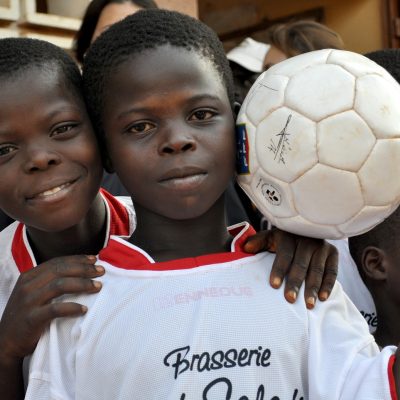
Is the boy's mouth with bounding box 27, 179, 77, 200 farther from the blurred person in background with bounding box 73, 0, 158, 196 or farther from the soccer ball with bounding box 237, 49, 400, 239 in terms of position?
the blurred person in background with bounding box 73, 0, 158, 196

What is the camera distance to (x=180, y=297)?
4.81ft

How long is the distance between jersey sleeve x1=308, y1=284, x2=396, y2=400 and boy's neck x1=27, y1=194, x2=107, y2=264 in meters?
0.75

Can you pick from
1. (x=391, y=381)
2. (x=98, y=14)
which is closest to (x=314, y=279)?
(x=391, y=381)

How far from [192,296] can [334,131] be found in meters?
→ 0.46

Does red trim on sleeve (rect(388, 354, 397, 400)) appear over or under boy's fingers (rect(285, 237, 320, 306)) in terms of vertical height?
under

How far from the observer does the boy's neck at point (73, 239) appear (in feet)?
6.27

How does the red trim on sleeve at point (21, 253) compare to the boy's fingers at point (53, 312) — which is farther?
the red trim on sleeve at point (21, 253)

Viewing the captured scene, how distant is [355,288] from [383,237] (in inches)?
9.0

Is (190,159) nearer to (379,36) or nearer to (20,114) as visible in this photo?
(20,114)

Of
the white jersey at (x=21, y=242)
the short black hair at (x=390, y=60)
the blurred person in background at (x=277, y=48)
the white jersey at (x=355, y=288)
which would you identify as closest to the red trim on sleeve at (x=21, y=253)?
the white jersey at (x=21, y=242)

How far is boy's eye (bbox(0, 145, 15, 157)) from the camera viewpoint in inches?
64.1

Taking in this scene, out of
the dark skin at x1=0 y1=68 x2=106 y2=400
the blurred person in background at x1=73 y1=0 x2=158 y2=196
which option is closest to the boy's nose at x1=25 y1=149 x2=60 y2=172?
the dark skin at x1=0 y1=68 x2=106 y2=400

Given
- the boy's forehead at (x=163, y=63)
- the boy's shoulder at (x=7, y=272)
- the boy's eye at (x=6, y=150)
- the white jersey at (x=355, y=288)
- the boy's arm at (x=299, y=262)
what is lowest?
the white jersey at (x=355, y=288)

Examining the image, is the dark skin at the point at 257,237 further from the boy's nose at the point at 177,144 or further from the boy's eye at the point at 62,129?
the boy's eye at the point at 62,129
